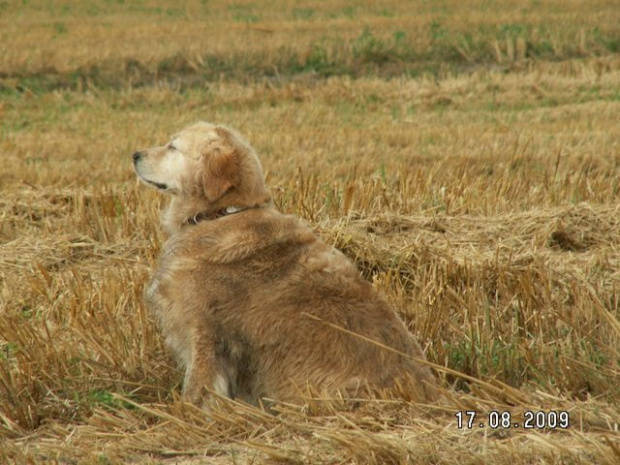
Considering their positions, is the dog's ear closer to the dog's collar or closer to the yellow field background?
the dog's collar

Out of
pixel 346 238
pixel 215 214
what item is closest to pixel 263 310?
pixel 215 214

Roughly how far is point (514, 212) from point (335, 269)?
379 centimetres

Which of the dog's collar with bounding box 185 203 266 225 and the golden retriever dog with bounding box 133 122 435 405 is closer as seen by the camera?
the golden retriever dog with bounding box 133 122 435 405

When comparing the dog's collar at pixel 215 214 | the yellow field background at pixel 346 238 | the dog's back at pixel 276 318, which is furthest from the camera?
the dog's collar at pixel 215 214

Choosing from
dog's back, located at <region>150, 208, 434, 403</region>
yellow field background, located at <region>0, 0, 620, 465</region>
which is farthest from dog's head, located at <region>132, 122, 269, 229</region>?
yellow field background, located at <region>0, 0, 620, 465</region>

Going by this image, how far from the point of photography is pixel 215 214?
17.0ft

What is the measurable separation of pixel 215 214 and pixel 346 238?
181cm

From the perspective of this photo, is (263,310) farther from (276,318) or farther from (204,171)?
(204,171)

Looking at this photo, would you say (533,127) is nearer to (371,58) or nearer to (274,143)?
(274,143)

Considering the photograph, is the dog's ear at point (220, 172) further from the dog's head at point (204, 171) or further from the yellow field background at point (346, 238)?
the yellow field background at point (346, 238)

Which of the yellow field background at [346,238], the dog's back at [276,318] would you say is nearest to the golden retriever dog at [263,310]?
the dog's back at [276,318]

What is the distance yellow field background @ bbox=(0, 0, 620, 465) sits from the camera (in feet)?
13.3

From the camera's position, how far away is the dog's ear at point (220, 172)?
512 cm

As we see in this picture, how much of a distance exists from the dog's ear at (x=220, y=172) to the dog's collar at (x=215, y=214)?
0.08m
